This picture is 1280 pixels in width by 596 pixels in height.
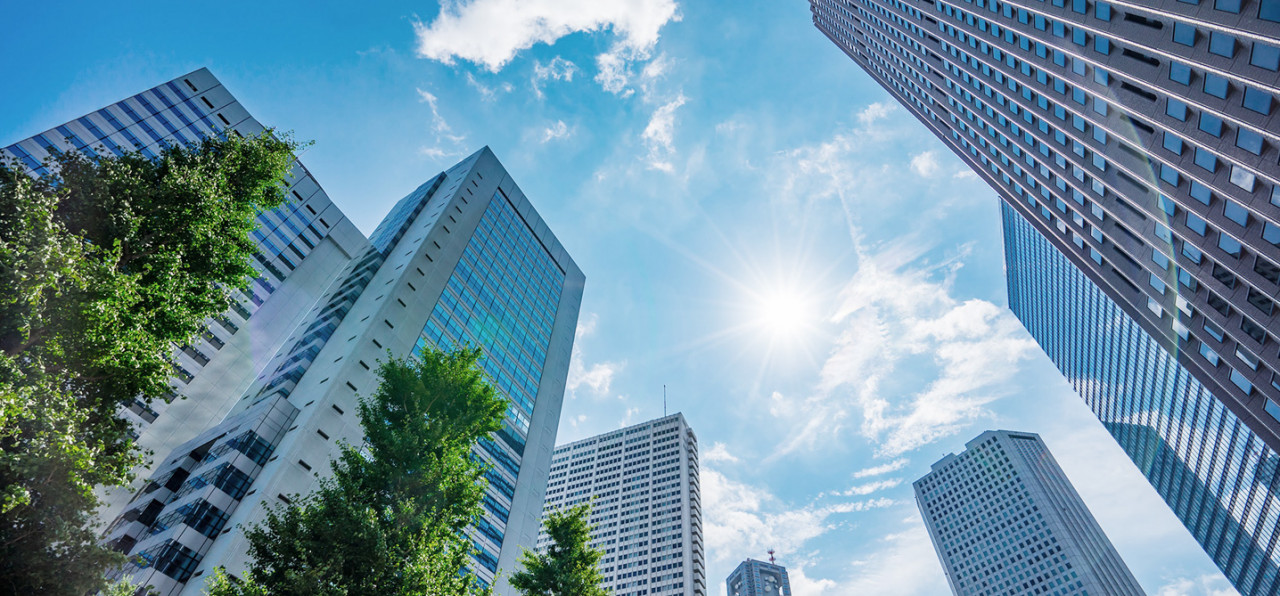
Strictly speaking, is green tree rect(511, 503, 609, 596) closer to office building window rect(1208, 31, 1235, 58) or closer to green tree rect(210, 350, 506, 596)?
green tree rect(210, 350, 506, 596)

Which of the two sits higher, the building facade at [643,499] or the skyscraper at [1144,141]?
the building facade at [643,499]

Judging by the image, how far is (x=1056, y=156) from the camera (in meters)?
39.9

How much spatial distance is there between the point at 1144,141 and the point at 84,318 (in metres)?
43.9

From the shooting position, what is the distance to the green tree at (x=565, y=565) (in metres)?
17.2

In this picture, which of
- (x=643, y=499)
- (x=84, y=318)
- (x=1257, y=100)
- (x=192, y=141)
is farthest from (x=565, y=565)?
(x=643, y=499)

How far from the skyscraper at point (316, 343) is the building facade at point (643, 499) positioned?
177 feet

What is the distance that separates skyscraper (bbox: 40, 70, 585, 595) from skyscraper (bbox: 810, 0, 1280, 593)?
1451 inches

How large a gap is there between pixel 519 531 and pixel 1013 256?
123751 mm

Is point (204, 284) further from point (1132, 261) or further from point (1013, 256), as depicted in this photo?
point (1013, 256)

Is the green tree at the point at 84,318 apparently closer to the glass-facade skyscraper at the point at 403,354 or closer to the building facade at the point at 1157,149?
the glass-facade skyscraper at the point at 403,354

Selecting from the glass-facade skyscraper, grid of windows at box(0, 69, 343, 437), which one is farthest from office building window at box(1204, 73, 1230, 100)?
grid of windows at box(0, 69, 343, 437)

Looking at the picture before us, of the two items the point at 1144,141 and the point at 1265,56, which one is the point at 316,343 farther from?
the point at 1265,56

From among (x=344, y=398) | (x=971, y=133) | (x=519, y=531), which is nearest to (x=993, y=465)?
(x=971, y=133)

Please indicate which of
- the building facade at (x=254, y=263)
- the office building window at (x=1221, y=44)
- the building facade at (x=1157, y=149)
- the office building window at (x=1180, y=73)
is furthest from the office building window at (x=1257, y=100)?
the building facade at (x=254, y=263)
